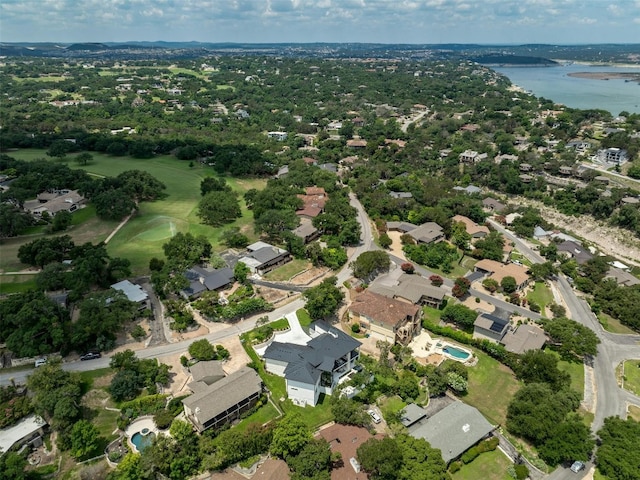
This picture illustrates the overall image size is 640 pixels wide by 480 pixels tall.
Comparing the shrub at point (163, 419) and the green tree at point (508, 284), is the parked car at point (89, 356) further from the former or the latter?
the green tree at point (508, 284)

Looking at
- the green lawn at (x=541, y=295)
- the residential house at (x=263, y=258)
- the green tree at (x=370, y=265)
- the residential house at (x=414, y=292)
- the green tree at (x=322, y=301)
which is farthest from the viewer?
the residential house at (x=263, y=258)

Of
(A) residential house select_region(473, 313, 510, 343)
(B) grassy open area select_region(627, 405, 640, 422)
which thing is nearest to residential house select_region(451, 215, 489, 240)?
(A) residential house select_region(473, 313, 510, 343)

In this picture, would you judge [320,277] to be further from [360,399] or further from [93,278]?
[93,278]

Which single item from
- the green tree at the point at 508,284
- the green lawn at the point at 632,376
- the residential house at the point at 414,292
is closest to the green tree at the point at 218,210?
the residential house at the point at 414,292

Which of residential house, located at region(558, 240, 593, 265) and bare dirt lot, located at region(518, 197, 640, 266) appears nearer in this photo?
residential house, located at region(558, 240, 593, 265)

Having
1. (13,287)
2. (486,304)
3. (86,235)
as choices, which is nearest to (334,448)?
(486,304)

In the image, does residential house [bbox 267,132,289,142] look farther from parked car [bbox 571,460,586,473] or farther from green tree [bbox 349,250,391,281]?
parked car [bbox 571,460,586,473]

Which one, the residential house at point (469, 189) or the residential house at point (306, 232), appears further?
the residential house at point (469, 189)
